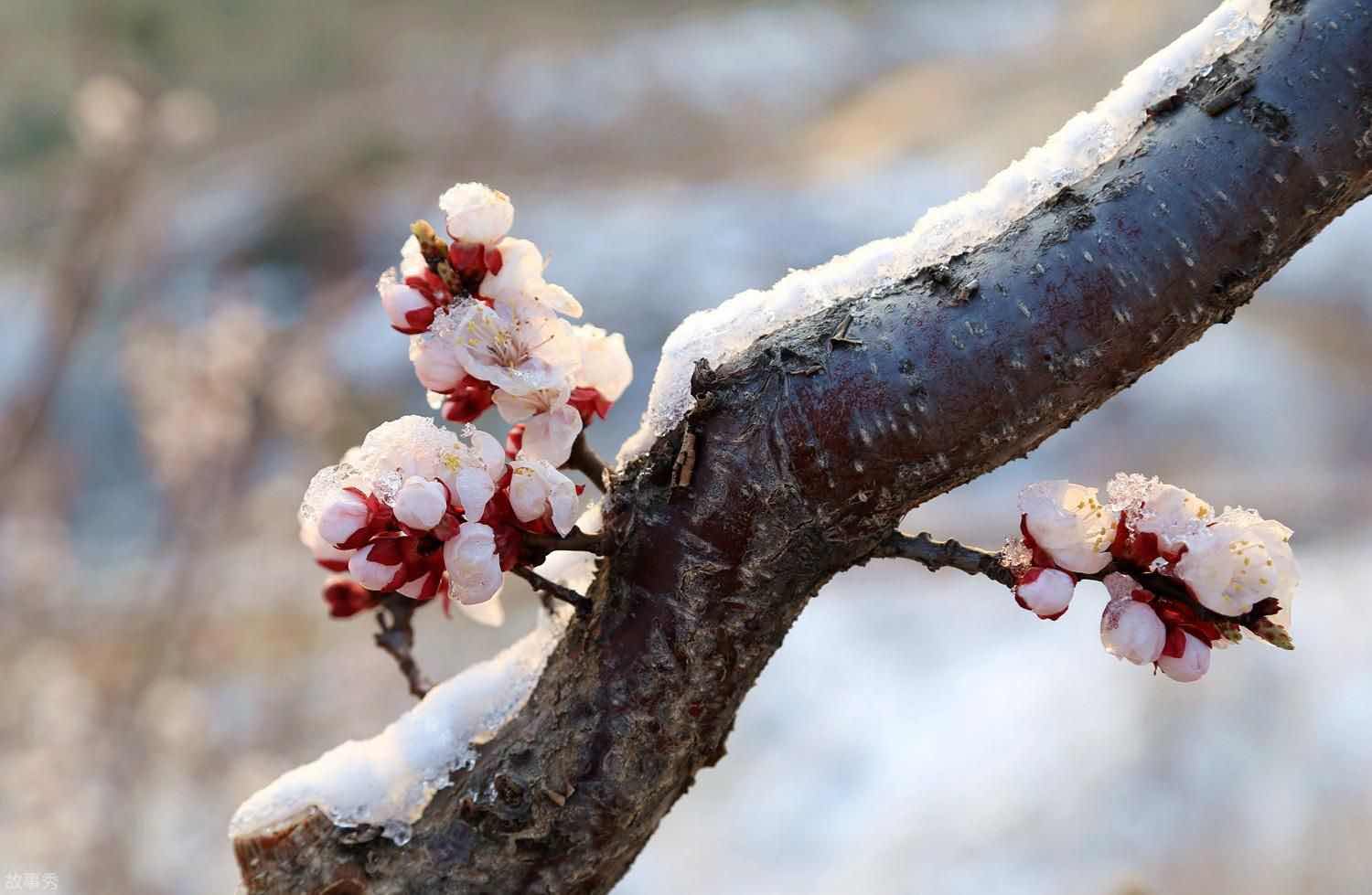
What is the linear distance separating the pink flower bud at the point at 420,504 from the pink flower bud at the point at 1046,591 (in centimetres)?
28

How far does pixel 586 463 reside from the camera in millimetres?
621

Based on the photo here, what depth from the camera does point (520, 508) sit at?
1.71 feet

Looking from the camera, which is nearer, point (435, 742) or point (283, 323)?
point (435, 742)

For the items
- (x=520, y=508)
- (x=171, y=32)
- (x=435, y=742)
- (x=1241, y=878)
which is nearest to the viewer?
(x=520, y=508)

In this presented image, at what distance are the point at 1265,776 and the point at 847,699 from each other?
3.75 feet

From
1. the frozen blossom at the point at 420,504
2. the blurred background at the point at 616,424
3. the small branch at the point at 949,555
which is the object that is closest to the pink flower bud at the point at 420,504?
the frozen blossom at the point at 420,504

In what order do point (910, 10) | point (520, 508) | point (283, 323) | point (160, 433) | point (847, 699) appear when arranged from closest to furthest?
point (520, 508)
point (847, 699)
point (160, 433)
point (283, 323)
point (910, 10)

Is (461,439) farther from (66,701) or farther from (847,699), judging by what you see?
(66,701)

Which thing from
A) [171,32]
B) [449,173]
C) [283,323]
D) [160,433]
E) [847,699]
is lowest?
[847,699]

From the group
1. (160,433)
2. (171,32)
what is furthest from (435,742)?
(171,32)

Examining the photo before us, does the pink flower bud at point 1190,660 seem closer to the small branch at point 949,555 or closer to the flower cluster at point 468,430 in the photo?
the small branch at point 949,555

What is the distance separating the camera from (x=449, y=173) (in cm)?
712

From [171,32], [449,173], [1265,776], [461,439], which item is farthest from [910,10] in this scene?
[461,439]

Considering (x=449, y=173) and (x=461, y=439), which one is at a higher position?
(x=449, y=173)
